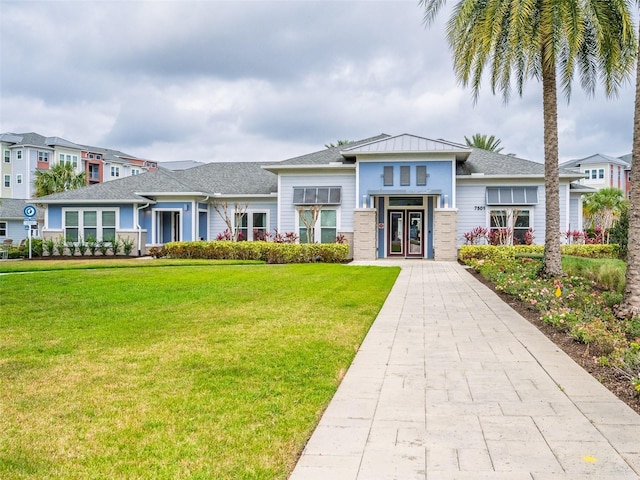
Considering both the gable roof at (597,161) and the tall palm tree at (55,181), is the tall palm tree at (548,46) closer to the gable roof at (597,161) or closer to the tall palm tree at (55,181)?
the tall palm tree at (55,181)

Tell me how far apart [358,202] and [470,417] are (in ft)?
67.3

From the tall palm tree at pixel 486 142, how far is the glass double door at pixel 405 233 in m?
23.2

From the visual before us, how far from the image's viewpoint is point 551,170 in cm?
1339

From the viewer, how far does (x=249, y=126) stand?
29.3m

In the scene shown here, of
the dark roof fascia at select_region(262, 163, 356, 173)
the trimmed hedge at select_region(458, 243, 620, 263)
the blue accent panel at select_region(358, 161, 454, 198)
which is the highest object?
the dark roof fascia at select_region(262, 163, 356, 173)

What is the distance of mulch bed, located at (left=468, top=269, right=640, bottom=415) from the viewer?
502cm

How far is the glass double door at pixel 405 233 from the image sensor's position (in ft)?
85.0

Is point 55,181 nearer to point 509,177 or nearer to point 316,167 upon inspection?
point 316,167

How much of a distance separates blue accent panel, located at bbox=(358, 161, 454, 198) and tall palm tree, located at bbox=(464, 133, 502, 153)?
2381 centimetres

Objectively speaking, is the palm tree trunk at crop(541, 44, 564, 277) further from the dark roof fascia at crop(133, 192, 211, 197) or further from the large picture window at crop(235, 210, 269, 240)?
the dark roof fascia at crop(133, 192, 211, 197)

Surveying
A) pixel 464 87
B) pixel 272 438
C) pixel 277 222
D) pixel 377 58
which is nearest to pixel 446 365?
pixel 272 438

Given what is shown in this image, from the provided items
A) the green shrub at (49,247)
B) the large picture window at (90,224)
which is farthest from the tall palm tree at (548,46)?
the green shrub at (49,247)

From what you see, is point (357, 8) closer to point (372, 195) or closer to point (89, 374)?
point (372, 195)

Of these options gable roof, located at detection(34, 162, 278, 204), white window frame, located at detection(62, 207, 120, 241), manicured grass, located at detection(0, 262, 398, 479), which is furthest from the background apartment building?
manicured grass, located at detection(0, 262, 398, 479)
